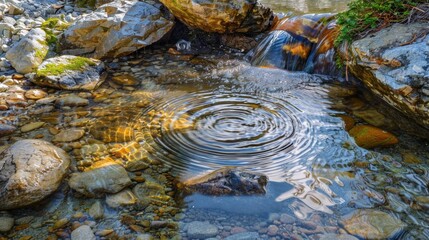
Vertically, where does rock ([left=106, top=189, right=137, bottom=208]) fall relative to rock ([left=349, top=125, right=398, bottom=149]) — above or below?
below

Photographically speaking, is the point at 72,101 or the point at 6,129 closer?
the point at 6,129

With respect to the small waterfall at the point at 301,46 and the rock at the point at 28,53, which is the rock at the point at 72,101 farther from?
the small waterfall at the point at 301,46

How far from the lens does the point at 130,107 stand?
5.40 metres

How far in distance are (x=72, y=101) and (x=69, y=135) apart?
106cm

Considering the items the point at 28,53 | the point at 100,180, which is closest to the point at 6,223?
the point at 100,180

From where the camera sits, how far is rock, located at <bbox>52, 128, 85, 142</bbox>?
456 centimetres

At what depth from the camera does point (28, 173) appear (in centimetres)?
346

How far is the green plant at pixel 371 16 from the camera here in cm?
518

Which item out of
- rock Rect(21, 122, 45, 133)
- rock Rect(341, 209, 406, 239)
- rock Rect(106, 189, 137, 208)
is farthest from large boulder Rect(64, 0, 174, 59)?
rock Rect(341, 209, 406, 239)

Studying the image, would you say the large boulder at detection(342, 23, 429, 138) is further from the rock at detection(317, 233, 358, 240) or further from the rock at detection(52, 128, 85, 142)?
the rock at detection(52, 128, 85, 142)

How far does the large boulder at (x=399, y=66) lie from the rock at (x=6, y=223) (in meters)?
4.52

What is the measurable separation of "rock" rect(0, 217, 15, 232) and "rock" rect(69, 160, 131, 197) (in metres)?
0.60

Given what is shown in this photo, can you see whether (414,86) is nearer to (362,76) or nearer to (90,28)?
(362,76)

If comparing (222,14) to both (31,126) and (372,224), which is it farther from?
(372,224)
